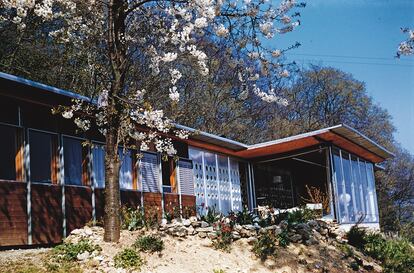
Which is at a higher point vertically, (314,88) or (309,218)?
(314,88)

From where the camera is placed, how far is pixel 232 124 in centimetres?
2994

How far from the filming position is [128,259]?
30.9 ft

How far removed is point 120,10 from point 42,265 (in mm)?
4648

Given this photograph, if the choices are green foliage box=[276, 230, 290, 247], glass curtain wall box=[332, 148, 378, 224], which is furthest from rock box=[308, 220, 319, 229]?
glass curtain wall box=[332, 148, 378, 224]

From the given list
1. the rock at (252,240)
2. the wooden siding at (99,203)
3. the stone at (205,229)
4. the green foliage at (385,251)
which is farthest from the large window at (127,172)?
the green foliage at (385,251)

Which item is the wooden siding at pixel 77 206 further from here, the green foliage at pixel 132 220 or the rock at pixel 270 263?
the rock at pixel 270 263

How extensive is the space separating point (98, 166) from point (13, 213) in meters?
3.08

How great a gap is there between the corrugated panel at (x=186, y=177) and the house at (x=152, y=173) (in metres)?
0.03

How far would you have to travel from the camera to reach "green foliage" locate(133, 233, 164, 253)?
1004 cm

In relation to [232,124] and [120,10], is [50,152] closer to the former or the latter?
[120,10]

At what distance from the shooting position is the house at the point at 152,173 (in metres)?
10.5

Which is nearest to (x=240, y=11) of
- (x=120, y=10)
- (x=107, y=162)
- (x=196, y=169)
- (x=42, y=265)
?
(x=120, y=10)

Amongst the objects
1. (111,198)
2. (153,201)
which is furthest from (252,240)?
(153,201)

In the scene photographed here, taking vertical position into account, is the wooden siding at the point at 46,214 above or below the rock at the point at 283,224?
above
